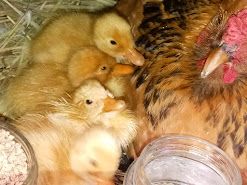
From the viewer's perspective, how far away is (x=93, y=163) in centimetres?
164

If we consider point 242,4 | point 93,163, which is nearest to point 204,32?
point 242,4

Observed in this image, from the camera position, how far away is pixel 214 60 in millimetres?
1586

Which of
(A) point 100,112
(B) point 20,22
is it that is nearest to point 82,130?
(A) point 100,112

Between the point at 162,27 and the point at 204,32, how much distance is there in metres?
0.13

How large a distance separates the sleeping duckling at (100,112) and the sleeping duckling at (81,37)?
136 millimetres

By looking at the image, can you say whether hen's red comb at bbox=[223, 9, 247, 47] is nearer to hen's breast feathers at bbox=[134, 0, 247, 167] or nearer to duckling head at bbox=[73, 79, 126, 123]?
hen's breast feathers at bbox=[134, 0, 247, 167]

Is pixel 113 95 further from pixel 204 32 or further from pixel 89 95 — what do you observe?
pixel 204 32

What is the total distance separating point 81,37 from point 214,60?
0.53 metres

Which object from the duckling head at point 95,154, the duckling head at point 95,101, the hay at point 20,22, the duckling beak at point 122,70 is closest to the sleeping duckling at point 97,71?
the duckling beak at point 122,70

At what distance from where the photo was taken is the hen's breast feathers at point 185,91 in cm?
167

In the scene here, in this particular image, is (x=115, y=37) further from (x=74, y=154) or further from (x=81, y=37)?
(x=74, y=154)

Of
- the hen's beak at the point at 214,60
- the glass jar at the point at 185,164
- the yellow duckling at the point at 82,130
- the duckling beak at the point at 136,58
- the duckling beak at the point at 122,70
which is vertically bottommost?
the glass jar at the point at 185,164

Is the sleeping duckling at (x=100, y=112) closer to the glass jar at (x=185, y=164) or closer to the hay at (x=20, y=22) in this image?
the glass jar at (x=185, y=164)

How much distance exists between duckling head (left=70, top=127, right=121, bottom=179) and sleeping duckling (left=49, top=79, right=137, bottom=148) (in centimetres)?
5
